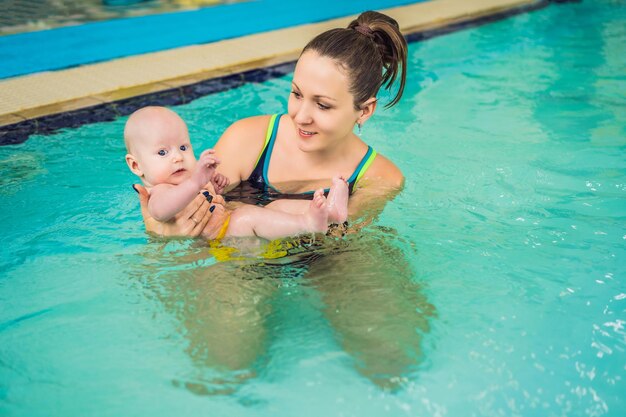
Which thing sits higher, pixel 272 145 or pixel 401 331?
pixel 272 145

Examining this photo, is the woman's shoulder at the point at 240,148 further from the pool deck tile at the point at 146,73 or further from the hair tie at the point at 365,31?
the pool deck tile at the point at 146,73

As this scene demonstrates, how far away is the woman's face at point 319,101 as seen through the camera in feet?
9.43

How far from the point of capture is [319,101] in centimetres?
291

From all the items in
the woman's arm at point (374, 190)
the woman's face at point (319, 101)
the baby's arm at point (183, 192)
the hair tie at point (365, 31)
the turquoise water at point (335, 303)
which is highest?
the hair tie at point (365, 31)

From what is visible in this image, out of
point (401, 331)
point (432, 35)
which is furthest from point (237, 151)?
point (432, 35)

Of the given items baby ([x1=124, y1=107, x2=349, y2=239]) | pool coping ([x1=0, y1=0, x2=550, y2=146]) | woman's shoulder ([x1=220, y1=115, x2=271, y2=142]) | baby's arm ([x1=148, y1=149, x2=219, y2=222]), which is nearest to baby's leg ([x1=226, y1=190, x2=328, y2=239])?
baby ([x1=124, y1=107, x2=349, y2=239])

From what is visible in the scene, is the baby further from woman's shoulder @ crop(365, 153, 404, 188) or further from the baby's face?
woman's shoulder @ crop(365, 153, 404, 188)

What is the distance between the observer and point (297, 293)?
2.94m

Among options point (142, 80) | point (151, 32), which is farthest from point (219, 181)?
point (151, 32)

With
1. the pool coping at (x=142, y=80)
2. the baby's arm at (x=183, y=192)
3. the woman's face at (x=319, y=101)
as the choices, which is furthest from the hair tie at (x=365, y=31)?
the pool coping at (x=142, y=80)

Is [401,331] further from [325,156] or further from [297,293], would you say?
[325,156]

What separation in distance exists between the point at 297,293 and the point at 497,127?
10.5ft

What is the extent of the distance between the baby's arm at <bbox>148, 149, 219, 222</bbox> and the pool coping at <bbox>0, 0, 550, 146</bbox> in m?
2.50

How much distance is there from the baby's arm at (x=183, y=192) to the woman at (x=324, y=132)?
138 mm
